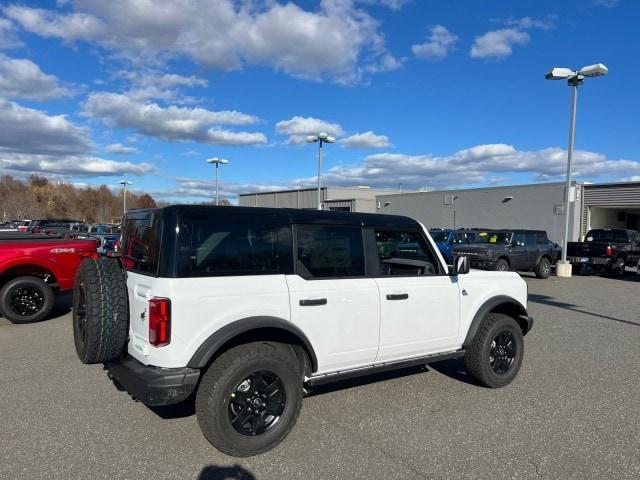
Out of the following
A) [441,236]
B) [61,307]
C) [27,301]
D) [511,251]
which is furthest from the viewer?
[441,236]

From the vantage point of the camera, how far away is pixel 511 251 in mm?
16609

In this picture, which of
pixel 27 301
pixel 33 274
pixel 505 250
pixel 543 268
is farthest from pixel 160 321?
pixel 543 268

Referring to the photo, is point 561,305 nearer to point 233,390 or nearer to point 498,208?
point 233,390

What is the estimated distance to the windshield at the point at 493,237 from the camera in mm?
17170

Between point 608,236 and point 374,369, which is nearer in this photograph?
point 374,369

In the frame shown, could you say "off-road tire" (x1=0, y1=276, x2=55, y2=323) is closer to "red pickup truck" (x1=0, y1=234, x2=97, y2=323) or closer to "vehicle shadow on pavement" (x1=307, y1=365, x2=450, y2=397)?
"red pickup truck" (x1=0, y1=234, x2=97, y2=323)

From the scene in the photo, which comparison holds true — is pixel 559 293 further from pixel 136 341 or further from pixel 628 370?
pixel 136 341

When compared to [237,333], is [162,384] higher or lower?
lower

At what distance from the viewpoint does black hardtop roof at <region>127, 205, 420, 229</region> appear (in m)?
3.67

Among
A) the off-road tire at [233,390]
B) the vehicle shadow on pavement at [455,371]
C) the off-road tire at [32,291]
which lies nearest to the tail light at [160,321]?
the off-road tire at [233,390]

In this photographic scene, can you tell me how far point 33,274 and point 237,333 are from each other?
21.6ft

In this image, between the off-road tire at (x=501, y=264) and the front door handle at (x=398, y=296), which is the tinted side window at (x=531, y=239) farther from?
the front door handle at (x=398, y=296)

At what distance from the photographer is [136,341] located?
3.72 meters

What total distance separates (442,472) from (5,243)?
800 centimetres
